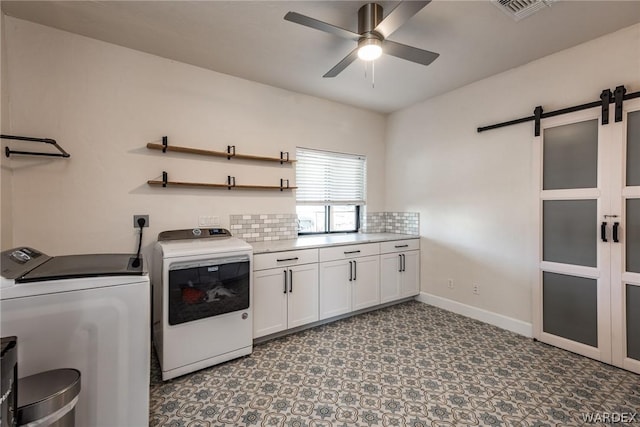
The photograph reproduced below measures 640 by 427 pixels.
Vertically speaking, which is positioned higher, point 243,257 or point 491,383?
point 243,257

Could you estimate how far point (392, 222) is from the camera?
13.9ft

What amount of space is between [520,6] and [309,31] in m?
1.53

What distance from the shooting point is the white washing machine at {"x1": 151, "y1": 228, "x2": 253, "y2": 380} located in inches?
82.4

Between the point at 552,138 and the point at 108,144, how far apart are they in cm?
405

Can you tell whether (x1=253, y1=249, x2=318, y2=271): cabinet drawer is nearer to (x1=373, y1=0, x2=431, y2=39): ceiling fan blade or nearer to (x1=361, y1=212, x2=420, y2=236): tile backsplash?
(x1=361, y1=212, x2=420, y2=236): tile backsplash

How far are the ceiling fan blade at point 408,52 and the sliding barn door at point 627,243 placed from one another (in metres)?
1.66

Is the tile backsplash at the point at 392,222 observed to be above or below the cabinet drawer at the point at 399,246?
above

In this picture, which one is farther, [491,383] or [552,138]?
[552,138]

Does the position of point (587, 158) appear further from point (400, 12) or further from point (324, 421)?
point (324, 421)

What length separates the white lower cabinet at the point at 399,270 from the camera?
11.4 ft

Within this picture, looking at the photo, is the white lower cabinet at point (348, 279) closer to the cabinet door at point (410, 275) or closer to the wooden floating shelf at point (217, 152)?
the cabinet door at point (410, 275)

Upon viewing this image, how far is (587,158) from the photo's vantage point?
244 centimetres

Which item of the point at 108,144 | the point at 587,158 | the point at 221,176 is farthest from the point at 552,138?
the point at 108,144

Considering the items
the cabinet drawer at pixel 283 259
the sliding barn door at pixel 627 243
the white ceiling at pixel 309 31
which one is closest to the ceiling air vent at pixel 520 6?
the white ceiling at pixel 309 31
